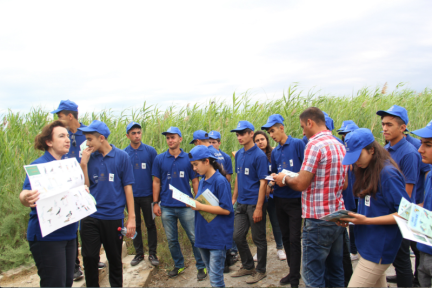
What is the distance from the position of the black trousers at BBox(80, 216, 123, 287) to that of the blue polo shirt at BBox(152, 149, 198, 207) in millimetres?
1121

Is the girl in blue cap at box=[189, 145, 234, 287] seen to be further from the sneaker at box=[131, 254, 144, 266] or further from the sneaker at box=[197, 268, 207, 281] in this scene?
the sneaker at box=[131, 254, 144, 266]

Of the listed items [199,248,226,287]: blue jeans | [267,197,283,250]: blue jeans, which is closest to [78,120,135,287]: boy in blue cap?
[199,248,226,287]: blue jeans

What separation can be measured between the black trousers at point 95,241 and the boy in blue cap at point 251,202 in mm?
1643

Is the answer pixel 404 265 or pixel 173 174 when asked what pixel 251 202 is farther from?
pixel 404 265

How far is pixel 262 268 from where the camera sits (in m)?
4.14

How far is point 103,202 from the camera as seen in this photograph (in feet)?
10.7

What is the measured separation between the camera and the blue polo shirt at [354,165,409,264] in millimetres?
2201

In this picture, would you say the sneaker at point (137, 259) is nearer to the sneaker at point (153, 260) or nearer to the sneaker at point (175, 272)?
the sneaker at point (153, 260)

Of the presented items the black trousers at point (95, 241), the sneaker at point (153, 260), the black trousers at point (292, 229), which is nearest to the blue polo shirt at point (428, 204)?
the black trousers at point (292, 229)

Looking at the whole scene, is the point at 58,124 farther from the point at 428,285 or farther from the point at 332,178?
the point at 428,285

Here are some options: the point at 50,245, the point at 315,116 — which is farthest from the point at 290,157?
the point at 50,245

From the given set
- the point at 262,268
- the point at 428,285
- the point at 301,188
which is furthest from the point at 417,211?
the point at 262,268

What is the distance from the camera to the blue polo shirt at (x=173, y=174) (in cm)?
439

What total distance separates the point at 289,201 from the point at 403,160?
134 cm
